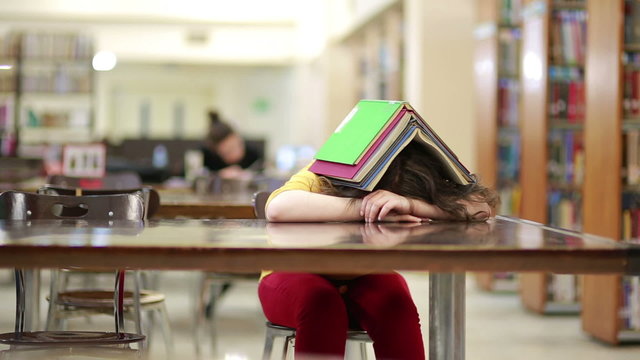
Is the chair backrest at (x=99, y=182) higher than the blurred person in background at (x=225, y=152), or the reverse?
the blurred person in background at (x=225, y=152)

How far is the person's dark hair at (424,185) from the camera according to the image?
7.00 ft

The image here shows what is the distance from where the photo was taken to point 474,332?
475 cm

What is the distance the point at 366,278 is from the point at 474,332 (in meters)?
2.68

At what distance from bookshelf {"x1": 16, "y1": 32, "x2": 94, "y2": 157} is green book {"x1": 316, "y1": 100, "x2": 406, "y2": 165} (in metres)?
8.32

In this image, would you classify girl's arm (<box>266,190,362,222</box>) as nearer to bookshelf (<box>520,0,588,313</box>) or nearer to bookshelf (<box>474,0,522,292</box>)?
bookshelf (<box>520,0,588,313</box>)

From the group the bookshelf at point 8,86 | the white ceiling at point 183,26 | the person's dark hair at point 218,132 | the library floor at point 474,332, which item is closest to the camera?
the library floor at point 474,332

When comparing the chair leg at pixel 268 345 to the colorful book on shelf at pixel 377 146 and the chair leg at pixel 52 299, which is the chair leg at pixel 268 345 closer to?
the colorful book on shelf at pixel 377 146

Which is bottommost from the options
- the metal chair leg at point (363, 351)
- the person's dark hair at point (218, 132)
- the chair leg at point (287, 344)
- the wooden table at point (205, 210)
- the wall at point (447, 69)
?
the metal chair leg at point (363, 351)

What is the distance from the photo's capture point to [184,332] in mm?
4719

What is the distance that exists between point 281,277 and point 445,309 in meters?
0.39

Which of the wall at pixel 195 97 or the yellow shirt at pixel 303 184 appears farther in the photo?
the wall at pixel 195 97

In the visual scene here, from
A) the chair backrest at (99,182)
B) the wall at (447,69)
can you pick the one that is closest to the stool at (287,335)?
the chair backrest at (99,182)

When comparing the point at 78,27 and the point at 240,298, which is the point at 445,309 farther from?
the point at 78,27

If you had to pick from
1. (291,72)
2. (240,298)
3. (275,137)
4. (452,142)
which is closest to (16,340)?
(240,298)
